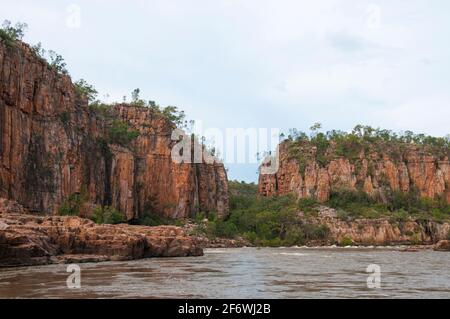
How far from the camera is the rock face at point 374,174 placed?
424 feet

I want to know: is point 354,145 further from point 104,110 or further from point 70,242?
point 70,242

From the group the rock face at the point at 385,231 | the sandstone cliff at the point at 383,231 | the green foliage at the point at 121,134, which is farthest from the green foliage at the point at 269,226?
the green foliage at the point at 121,134

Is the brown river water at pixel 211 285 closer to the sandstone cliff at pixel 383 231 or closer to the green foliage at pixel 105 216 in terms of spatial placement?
the green foliage at pixel 105 216

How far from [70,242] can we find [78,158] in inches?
1714

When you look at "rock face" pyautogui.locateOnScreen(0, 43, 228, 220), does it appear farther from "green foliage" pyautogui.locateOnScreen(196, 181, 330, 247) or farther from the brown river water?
the brown river water

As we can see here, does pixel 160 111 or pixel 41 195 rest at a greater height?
pixel 160 111

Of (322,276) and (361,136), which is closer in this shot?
(322,276)

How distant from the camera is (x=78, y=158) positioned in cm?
8256

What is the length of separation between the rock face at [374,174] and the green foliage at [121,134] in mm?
44605

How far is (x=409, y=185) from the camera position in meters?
132

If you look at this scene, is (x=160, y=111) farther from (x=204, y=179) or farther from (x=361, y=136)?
(x=361, y=136)
